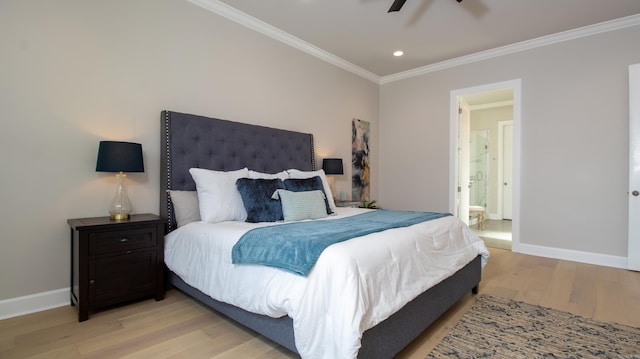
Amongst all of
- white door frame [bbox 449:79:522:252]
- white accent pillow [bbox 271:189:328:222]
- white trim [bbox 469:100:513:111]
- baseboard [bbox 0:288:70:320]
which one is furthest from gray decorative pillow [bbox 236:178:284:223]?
white trim [bbox 469:100:513:111]

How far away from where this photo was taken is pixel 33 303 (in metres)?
2.27

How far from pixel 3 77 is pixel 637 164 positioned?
18.8 ft

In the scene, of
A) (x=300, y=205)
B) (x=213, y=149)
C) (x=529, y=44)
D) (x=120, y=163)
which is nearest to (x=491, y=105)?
(x=529, y=44)

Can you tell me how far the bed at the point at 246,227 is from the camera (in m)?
1.51

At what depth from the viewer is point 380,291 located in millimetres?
1550

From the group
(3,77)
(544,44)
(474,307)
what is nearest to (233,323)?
(474,307)

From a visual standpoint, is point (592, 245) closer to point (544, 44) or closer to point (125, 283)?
point (544, 44)

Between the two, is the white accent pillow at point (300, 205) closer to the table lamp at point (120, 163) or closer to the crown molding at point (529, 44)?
the table lamp at point (120, 163)

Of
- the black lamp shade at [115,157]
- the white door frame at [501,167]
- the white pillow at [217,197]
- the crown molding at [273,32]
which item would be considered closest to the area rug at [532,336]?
the white pillow at [217,197]

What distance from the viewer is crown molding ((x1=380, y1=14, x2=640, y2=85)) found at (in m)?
3.54

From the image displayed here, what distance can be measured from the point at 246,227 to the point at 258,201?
418mm

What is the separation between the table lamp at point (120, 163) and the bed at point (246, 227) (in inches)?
12.5

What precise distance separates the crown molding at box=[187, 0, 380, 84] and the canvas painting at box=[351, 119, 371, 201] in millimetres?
847

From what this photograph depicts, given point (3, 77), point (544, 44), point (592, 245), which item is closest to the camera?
point (3, 77)
